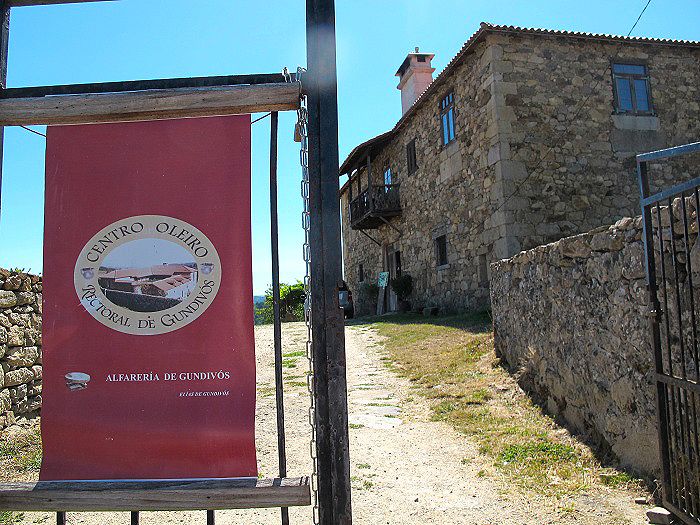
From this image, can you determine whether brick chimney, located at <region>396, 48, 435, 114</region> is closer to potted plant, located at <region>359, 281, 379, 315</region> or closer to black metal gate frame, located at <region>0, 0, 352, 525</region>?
potted plant, located at <region>359, 281, 379, 315</region>

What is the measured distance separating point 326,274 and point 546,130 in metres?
9.99

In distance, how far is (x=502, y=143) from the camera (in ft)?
34.6

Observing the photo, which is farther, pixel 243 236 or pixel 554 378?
pixel 554 378

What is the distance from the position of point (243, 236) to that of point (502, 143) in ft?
30.7

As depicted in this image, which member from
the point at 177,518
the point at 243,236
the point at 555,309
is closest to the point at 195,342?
the point at 243,236

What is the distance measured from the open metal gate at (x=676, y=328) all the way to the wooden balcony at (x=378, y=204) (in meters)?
13.5

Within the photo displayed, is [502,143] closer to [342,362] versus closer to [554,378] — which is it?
[554,378]

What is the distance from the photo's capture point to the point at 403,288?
15938mm

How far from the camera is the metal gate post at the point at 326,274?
2023 millimetres

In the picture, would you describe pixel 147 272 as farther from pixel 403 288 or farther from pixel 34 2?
pixel 403 288

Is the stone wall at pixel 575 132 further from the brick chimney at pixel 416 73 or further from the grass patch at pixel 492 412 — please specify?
the brick chimney at pixel 416 73

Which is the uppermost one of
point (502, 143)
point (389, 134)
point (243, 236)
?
point (389, 134)

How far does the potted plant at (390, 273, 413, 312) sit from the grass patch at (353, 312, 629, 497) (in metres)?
6.55

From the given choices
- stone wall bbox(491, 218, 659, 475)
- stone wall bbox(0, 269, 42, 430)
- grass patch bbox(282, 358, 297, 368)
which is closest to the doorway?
grass patch bbox(282, 358, 297, 368)
